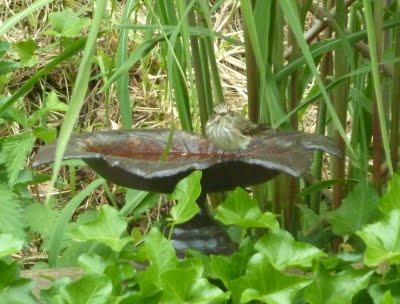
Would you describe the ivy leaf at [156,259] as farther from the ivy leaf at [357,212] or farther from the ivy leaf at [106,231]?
the ivy leaf at [357,212]

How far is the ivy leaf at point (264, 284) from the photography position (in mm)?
1255

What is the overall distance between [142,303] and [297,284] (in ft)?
0.64

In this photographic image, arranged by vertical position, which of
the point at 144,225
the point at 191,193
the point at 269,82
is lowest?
the point at 144,225

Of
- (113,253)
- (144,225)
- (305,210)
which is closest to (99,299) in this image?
(113,253)

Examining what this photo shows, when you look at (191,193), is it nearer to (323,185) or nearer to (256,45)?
(256,45)

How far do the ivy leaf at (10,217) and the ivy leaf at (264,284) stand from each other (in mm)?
847

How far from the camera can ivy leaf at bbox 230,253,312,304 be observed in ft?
4.12

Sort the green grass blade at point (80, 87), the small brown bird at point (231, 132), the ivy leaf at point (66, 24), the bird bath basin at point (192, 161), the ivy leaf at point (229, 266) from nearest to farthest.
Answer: the green grass blade at point (80, 87) → the ivy leaf at point (229, 266) → the bird bath basin at point (192, 161) → the small brown bird at point (231, 132) → the ivy leaf at point (66, 24)

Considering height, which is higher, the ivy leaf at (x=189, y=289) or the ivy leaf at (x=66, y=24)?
the ivy leaf at (x=66, y=24)

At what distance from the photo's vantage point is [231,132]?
1879 millimetres

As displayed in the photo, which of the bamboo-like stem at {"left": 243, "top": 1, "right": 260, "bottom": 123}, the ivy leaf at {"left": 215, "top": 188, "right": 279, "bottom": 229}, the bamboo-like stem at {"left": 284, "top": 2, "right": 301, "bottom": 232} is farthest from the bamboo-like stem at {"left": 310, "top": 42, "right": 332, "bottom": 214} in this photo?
the ivy leaf at {"left": 215, "top": 188, "right": 279, "bottom": 229}

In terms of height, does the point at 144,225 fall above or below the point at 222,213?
below

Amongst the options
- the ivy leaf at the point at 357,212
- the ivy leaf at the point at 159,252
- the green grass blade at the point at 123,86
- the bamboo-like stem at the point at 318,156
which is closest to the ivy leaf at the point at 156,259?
the ivy leaf at the point at 159,252

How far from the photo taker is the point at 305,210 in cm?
215
